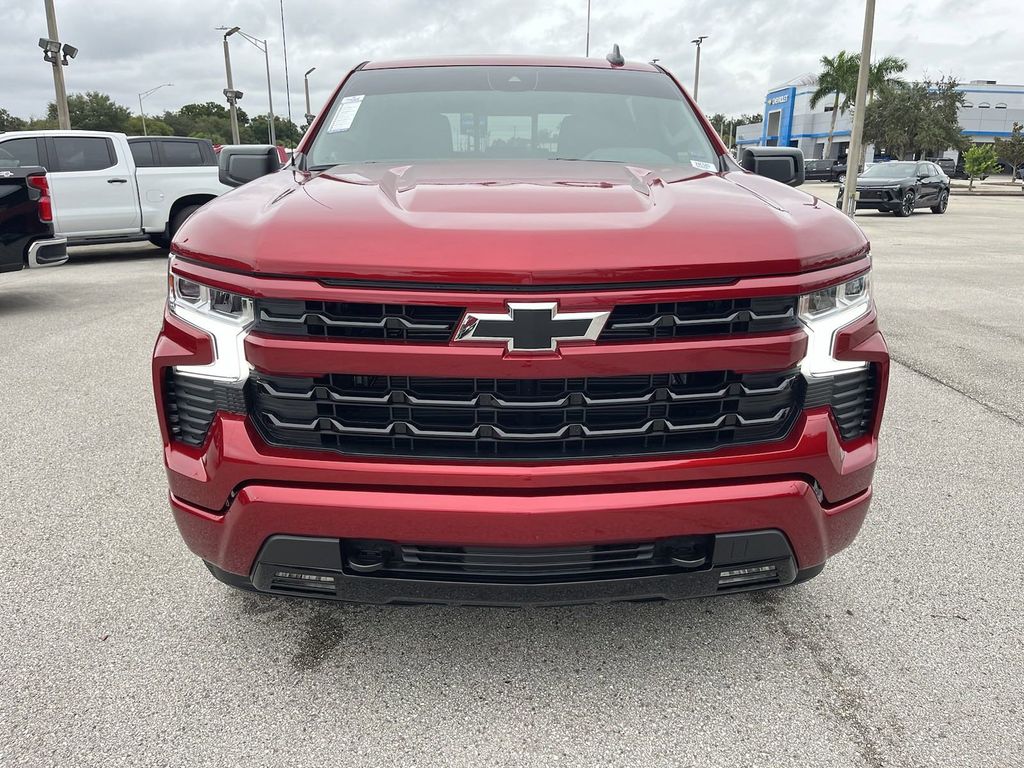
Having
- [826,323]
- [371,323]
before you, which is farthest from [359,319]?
[826,323]

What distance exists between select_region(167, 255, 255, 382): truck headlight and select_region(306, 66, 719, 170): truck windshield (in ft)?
3.87

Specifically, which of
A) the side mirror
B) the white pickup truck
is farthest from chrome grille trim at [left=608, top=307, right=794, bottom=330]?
the white pickup truck

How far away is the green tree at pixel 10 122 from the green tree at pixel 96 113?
7.83ft

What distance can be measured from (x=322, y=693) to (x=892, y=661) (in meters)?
1.68

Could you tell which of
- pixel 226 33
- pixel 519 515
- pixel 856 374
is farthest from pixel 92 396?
pixel 226 33

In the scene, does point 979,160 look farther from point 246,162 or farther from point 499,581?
point 499,581

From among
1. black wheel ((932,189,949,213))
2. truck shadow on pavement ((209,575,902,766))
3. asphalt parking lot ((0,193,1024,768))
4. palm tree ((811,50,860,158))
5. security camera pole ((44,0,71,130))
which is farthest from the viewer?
palm tree ((811,50,860,158))

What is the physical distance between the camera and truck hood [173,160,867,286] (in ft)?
6.07

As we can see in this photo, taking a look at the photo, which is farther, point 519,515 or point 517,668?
point 517,668

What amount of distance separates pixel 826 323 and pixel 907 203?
23.4 metres

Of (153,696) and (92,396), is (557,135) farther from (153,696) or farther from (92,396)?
(92,396)

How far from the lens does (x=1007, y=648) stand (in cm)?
247

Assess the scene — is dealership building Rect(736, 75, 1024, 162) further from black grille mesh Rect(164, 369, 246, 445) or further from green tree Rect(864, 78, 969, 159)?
black grille mesh Rect(164, 369, 246, 445)

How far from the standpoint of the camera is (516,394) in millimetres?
1923
